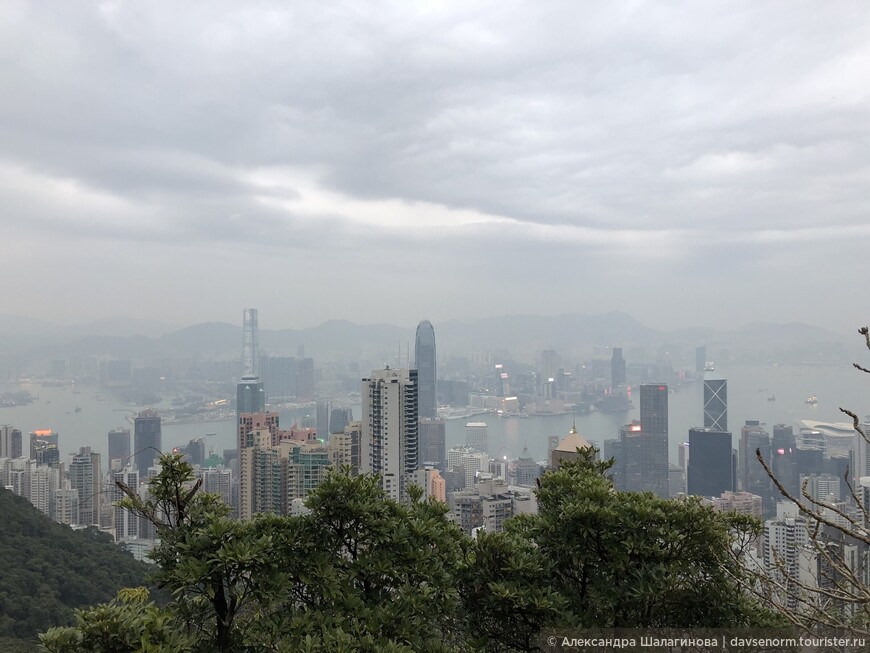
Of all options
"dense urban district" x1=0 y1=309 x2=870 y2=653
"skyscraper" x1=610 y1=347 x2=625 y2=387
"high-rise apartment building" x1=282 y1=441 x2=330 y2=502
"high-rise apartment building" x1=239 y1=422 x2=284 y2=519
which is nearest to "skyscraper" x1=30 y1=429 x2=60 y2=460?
"dense urban district" x1=0 y1=309 x2=870 y2=653

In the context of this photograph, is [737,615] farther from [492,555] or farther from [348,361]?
[348,361]

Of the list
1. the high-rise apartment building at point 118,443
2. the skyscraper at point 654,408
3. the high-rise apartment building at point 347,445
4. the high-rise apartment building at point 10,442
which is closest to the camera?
the high-rise apartment building at point 347,445

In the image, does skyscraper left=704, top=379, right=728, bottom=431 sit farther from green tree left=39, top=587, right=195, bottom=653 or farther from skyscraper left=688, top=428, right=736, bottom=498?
green tree left=39, top=587, right=195, bottom=653

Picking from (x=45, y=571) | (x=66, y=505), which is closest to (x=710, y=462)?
(x=66, y=505)

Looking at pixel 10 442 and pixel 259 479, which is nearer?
pixel 259 479

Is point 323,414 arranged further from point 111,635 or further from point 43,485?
point 111,635

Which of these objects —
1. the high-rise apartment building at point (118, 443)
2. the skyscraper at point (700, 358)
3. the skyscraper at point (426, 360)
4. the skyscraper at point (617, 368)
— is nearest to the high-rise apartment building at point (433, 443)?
the skyscraper at point (426, 360)

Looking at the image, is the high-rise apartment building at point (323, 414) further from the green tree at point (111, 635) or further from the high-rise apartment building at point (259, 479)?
the green tree at point (111, 635)
